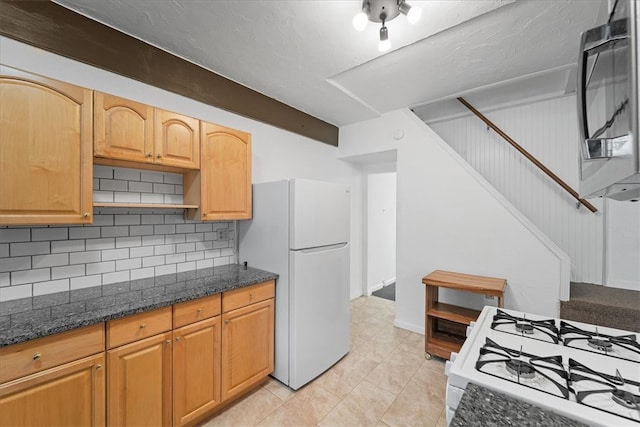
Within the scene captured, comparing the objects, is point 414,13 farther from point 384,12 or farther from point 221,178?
point 221,178

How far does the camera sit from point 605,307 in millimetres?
2014

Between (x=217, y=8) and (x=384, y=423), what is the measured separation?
2844 mm

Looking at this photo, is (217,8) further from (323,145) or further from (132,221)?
(323,145)

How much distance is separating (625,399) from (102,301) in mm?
2250

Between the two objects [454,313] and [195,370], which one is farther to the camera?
[454,313]

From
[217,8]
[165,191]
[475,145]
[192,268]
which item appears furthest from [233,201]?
[475,145]

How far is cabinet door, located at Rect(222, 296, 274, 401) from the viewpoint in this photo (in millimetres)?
1827

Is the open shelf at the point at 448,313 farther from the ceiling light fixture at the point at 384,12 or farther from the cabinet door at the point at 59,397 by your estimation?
the cabinet door at the point at 59,397

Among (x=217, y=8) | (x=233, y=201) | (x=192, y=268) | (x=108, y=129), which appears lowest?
(x=192, y=268)

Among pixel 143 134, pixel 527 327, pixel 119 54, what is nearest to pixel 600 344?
pixel 527 327

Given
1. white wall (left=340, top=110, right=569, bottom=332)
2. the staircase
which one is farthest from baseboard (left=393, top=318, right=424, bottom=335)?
the staircase

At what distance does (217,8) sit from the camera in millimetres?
1566

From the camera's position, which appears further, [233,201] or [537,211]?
[537,211]

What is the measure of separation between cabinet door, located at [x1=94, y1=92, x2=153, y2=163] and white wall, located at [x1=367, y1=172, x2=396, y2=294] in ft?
10.5
